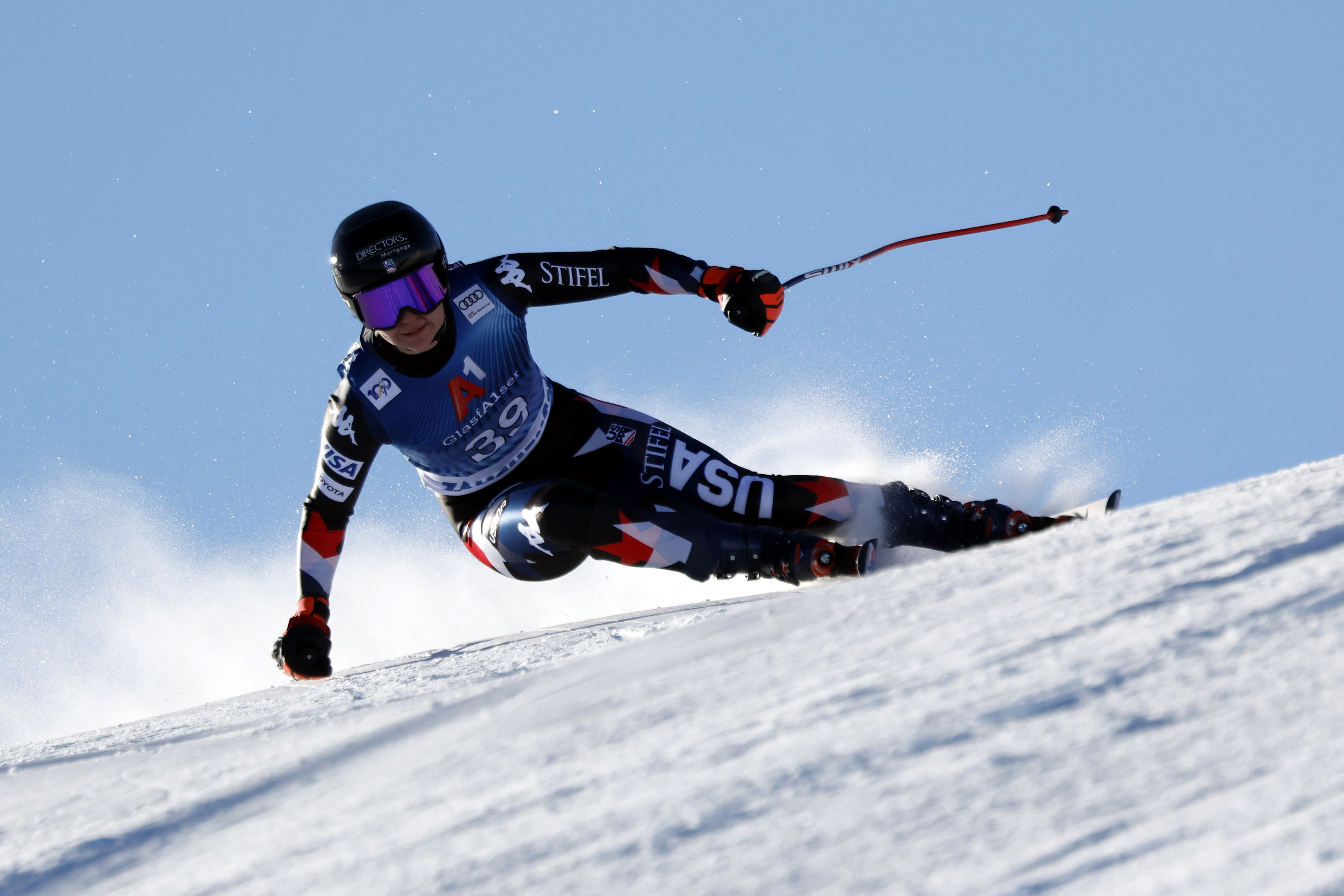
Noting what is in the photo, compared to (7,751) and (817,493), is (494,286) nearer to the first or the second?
(817,493)

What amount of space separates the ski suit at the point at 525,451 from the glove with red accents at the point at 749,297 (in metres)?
0.09

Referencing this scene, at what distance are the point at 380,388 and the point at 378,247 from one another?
467 millimetres

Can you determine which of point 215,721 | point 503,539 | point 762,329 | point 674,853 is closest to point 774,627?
point 674,853

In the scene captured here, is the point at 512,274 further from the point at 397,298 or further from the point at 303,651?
the point at 303,651

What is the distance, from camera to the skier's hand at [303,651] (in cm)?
361

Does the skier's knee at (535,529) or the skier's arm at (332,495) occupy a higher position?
the skier's arm at (332,495)

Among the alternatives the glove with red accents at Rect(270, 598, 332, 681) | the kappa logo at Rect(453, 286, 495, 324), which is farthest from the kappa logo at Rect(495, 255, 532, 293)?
the glove with red accents at Rect(270, 598, 332, 681)

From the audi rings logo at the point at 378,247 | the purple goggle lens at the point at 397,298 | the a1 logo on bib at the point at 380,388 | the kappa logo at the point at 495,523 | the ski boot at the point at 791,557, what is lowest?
the ski boot at the point at 791,557

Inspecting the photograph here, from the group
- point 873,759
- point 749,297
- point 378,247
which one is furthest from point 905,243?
point 873,759

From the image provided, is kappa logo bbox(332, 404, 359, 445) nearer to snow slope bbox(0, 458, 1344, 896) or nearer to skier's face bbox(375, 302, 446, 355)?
skier's face bbox(375, 302, 446, 355)

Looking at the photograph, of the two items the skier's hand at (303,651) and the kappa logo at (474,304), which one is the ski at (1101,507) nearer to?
the kappa logo at (474,304)

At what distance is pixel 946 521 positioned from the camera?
3564 millimetres

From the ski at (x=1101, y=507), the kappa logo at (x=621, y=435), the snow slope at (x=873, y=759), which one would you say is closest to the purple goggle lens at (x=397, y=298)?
the kappa logo at (x=621, y=435)

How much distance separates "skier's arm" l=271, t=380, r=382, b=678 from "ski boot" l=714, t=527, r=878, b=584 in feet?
4.44
